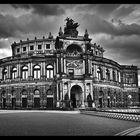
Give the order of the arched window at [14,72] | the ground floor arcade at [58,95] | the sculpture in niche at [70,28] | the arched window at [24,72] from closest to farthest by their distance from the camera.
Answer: the ground floor arcade at [58,95], the sculpture in niche at [70,28], the arched window at [24,72], the arched window at [14,72]

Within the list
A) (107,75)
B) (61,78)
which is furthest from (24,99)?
(107,75)

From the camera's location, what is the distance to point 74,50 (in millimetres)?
58938

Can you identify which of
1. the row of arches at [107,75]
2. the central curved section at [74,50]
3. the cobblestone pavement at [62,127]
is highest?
the central curved section at [74,50]

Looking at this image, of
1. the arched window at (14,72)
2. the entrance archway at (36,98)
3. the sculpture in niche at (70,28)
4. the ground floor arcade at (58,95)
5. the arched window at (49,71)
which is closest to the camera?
the ground floor arcade at (58,95)

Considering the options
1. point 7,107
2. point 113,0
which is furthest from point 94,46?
point 113,0

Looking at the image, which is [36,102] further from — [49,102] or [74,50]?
[74,50]

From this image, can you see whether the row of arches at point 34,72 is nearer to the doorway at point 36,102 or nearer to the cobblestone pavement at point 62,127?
the doorway at point 36,102

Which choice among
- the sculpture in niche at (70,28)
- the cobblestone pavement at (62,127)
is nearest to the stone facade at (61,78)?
the sculpture in niche at (70,28)

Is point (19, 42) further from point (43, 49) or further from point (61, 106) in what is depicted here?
point (61, 106)

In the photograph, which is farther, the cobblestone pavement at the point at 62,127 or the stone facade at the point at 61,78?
the stone facade at the point at 61,78

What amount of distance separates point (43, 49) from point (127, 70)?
1103 inches

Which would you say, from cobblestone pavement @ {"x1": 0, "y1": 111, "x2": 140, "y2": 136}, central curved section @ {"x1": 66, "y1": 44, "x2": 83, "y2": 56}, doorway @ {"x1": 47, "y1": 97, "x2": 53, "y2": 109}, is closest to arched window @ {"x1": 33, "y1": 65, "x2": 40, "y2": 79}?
doorway @ {"x1": 47, "y1": 97, "x2": 53, "y2": 109}

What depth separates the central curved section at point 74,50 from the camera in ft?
188

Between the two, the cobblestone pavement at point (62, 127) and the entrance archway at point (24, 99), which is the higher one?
the entrance archway at point (24, 99)
